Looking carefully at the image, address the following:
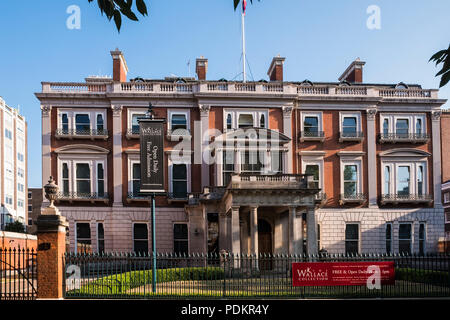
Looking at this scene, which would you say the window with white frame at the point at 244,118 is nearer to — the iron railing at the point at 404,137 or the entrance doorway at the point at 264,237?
the entrance doorway at the point at 264,237

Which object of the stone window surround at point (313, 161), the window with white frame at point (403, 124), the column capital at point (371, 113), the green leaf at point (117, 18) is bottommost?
the stone window surround at point (313, 161)

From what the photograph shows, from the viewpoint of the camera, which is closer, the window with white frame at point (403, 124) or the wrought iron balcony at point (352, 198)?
the wrought iron balcony at point (352, 198)

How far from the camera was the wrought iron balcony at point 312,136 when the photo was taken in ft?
117

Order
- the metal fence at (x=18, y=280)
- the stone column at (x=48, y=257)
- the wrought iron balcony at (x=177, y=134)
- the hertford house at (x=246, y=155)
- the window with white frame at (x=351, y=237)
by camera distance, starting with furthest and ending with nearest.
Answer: the window with white frame at (x=351, y=237) < the wrought iron balcony at (x=177, y=134) < the hertford house at (x=246, y=155) < the stone column at (x=48, y=257) < the metal fence at (x=18, y=280)

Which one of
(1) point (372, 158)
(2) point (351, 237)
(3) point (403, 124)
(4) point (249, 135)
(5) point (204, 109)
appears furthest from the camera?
(3) point (403, 124)

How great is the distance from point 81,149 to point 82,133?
3.90 feet

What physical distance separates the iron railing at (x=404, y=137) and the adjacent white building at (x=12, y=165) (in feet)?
216

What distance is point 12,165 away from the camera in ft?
287

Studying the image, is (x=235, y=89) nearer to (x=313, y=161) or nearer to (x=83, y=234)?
(x=313, y=161)

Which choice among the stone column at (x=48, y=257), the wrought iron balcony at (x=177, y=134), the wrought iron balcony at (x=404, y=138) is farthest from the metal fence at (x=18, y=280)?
the wrought iron balcony at (x=404, y=138)

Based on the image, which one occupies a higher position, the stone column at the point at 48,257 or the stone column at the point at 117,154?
the stone column at the point at 117,154

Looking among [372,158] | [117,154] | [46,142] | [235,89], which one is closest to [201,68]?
[235,89]

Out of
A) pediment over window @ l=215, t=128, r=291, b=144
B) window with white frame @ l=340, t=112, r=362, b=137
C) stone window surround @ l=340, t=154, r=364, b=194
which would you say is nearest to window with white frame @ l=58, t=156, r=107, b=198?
pediment over window @ l=215, t=128, r=291, b=144

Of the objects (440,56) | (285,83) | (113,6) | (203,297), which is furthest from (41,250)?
(285,83)
